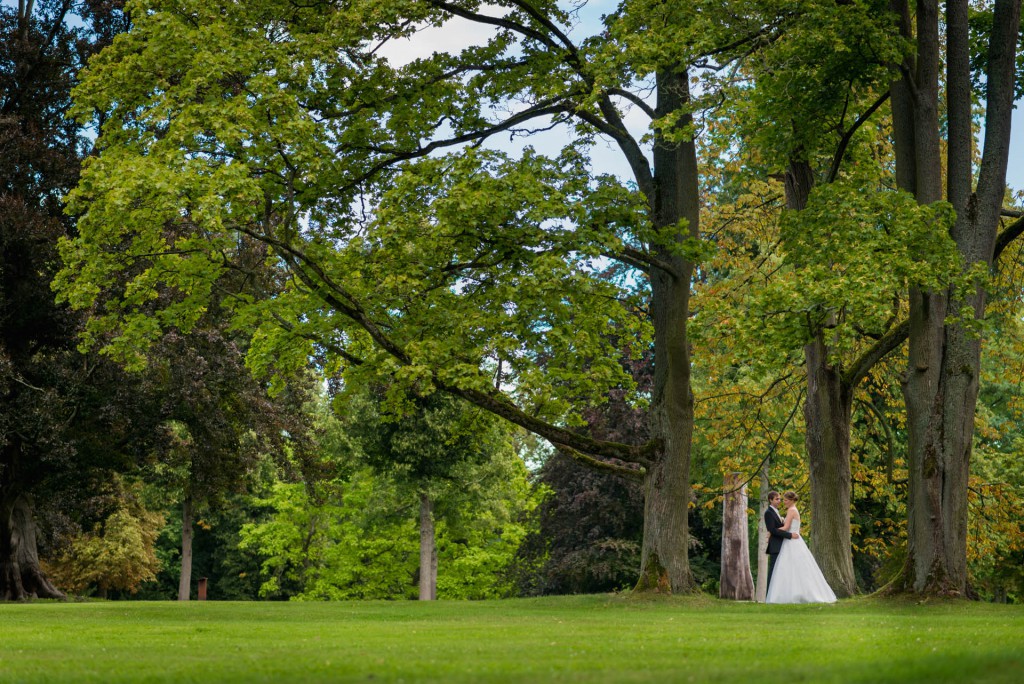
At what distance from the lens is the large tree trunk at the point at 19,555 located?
1169 inches

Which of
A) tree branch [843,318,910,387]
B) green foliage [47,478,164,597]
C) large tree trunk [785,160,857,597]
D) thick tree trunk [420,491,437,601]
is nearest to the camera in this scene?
tree branch [843,318,910,387]

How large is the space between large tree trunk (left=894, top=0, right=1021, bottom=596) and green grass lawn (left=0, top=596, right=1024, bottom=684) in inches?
45.7

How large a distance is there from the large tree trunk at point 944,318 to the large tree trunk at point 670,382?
3914mm

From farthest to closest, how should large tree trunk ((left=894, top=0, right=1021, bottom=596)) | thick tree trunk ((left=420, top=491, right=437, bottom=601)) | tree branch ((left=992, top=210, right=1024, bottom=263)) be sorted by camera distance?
thick tree trunk ((left=420, top=491, right=437, bottom=601))
tree branch ((left=992, top=210, right=1024, bottom=263))
large tree trunk ((left=894, top=0, right=1021, bottom=596))

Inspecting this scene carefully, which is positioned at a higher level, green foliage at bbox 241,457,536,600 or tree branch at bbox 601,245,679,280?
tree branch at bbox 601,245,679,280

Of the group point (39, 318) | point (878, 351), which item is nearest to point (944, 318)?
point (878, 351)

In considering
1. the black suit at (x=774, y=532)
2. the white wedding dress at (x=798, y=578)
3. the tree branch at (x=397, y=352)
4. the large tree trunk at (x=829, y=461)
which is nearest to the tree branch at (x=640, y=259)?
the tree branch at (x=397, y=352)

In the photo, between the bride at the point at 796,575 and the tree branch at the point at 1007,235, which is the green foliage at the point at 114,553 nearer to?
the bride at the point at 796,575

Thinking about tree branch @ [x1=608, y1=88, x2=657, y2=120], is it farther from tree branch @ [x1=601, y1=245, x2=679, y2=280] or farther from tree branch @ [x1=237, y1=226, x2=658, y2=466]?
tree branch @ [x1=237, y1=226, x2=658, y2=466]

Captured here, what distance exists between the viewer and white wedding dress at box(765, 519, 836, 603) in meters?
20.2

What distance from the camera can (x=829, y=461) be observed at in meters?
22.6

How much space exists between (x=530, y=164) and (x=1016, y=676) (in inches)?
518

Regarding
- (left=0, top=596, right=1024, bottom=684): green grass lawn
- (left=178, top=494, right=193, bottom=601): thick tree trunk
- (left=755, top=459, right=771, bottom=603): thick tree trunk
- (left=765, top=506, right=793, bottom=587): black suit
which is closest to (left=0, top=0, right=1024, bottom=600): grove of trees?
(left=765, top=506, right=793, bottom=587): black suit

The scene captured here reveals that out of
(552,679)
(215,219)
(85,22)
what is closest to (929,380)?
(215,219)
